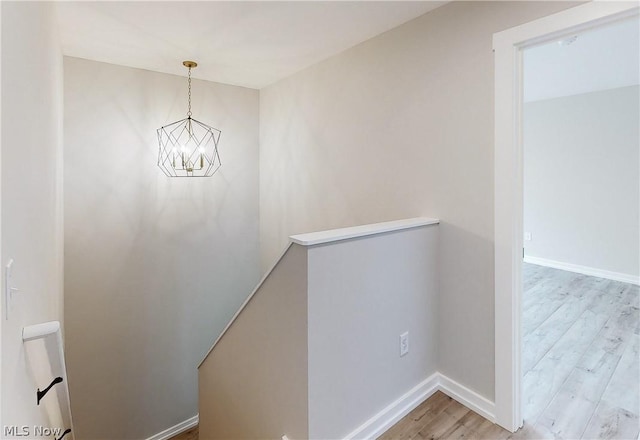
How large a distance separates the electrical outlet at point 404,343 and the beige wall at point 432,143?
0.34 meters

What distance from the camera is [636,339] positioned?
2.74 meters

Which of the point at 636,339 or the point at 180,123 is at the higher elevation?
the point at 180,123

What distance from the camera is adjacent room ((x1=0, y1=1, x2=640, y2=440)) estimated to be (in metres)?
1.53

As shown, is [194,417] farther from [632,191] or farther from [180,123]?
[632,191]

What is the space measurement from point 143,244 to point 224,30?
2204 millimetres

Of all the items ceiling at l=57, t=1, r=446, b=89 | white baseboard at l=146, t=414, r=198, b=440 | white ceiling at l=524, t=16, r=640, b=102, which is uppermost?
white ceiling at l=524, t=16, r=640, b=102

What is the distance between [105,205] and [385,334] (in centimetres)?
288

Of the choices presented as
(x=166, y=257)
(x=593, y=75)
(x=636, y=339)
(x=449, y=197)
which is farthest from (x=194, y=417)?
(x=593, y=75)

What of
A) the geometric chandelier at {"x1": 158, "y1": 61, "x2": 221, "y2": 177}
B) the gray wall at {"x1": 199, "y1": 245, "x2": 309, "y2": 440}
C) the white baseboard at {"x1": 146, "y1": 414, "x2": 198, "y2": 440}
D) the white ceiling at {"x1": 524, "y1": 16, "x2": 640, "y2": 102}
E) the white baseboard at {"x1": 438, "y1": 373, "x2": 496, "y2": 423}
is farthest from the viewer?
the white baseboard at {"x1": 146, "y1": 414, "x2": 198, "y2": 440}

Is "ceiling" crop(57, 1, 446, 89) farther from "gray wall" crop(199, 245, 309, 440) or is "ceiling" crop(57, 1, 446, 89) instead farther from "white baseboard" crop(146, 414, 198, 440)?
"white baseboard" crop(146, 414, 198, 440)

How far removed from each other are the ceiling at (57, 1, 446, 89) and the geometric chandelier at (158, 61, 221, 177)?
1.95ft

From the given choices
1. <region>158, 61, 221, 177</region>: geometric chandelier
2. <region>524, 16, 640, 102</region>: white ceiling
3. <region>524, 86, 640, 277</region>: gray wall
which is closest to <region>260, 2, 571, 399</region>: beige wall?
<region>524, 16, 640, 102</region>: white ceiling

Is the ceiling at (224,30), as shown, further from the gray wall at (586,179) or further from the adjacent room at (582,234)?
the gray wall at (586,179)

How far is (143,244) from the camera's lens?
11.2 feet
